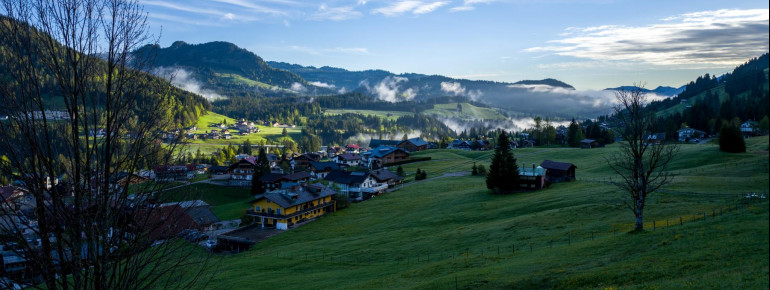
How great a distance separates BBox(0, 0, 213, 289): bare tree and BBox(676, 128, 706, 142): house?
138 m

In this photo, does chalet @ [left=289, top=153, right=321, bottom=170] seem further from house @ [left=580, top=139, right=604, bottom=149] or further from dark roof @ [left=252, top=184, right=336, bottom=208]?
house @ [left=580, top=139, right=604, bottom=149]

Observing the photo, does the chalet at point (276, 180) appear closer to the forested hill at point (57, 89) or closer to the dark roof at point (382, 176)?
the dark roof at point (382, 176)

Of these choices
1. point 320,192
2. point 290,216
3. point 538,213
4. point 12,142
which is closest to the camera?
point 12,142

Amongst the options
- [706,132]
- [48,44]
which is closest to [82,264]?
[48,44]

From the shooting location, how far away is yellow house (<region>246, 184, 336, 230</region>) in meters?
58.8

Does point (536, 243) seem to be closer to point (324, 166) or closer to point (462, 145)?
point (324, 166)

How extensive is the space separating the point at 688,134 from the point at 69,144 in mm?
146028

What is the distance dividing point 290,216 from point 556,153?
76.1 metres

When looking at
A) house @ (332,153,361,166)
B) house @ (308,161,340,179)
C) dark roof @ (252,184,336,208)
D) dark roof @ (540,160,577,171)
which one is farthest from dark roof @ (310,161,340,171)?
dark roof @ (540,160,577,171)

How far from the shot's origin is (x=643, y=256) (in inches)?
838

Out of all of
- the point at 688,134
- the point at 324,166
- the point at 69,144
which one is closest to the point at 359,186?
the point at 324,166

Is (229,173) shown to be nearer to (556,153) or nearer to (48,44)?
(556,153)

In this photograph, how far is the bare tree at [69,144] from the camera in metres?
8.25

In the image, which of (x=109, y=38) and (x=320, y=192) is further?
(x=320, y=192)
